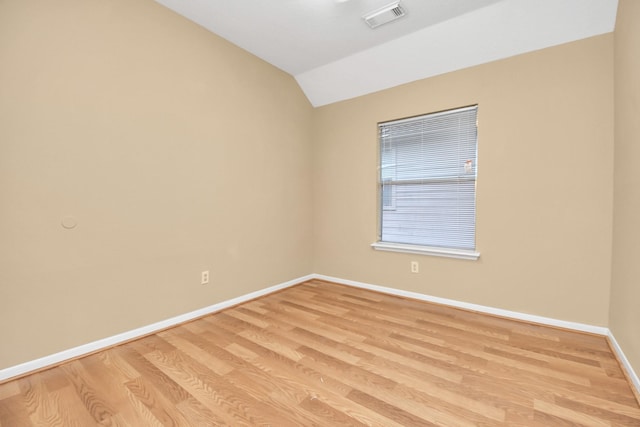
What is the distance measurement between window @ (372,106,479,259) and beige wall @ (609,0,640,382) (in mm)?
959

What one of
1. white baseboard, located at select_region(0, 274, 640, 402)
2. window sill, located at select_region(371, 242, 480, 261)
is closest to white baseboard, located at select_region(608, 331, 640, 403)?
white baseboard, located at select_region(0, 274, 640, 402)

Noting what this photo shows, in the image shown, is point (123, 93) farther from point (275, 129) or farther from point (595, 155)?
point (595, 155)

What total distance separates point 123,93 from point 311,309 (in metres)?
2.47

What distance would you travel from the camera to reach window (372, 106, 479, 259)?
9.17 feet

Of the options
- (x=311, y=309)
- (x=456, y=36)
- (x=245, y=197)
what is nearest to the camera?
(x=456, y=36)

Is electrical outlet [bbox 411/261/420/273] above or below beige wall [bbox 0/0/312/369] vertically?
below

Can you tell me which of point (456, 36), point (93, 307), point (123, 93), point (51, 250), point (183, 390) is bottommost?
point (183, 390)

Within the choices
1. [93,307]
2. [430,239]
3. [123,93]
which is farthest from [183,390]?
[430,239]

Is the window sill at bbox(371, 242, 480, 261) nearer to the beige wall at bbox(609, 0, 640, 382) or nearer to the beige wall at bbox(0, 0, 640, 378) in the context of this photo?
the beige wall at bbox(0, 0, 640, 378)

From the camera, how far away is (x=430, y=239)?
3068mm

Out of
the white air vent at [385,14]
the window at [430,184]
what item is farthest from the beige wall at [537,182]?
the white air vent at [385,14]

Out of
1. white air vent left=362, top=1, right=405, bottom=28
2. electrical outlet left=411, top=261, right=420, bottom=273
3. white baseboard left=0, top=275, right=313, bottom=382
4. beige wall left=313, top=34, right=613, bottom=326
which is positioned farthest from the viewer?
electrical outlet left=411, top=261, right=420, bottom=273

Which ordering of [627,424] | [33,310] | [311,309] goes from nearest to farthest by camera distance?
[627,424]
[33,310]
[311,309]

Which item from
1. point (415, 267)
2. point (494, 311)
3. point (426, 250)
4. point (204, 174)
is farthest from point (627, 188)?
point (204, 174)
